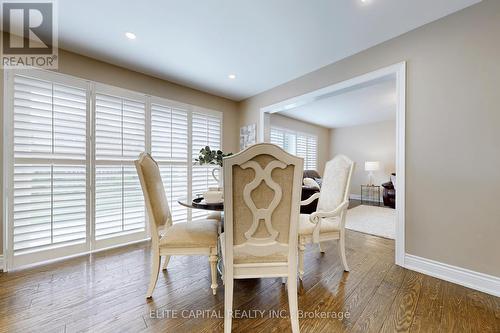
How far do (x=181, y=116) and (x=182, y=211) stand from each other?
1603mm

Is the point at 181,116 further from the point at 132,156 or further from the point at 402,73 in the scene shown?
the point at 402,73

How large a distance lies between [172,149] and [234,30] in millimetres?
1994

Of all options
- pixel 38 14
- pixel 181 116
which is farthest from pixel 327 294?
pixel 38 14

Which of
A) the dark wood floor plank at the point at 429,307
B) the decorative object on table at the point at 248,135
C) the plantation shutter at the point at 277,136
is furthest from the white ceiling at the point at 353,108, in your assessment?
the dark wood floor plank at the point at 429,307

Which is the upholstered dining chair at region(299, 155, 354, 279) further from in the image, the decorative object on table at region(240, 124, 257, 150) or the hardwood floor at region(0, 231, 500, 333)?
the decorative object on table at region(240, 124, 257, 150)

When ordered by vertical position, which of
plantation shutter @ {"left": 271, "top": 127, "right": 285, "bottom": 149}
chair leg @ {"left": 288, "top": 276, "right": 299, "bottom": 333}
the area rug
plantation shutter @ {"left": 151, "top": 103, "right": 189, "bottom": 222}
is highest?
plantation shutter @ {"left": 271, "top": 127, "right": 285, "bottom": 149}

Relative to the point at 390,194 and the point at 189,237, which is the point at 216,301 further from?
the point at 390,194

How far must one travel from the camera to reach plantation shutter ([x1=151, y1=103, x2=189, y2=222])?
10.5ft

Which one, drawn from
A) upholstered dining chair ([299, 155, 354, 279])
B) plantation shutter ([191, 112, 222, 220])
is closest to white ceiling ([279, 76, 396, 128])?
upholstered dining chair ([299, 155, 354, 279])

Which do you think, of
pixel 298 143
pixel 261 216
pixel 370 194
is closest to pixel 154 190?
pixel 261 216

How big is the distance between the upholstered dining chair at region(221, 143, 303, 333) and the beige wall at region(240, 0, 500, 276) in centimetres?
166

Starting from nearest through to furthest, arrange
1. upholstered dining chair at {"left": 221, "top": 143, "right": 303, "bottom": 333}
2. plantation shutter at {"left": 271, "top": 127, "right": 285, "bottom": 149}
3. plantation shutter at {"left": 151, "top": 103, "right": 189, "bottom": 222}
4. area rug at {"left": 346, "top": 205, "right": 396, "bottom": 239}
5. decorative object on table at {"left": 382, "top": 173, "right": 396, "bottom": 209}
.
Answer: upholstered dining chair at {"left": 221, "top": 143, "right": 303, "bottom": 333}, plantation shutter at {"left": 151, "top": 103, "right": 189, "bottom": 222}, area rug at {"left": 346, "top": 205, "right": 396, "bottom": 239}, decorative object on table at {"left": 382, "top": 173, "right": 396, "bottom": 209}, plantation shutter at {"left": 271, "top": 127, "right": 285, "bottom": 149}

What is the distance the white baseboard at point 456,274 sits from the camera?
5.60 feet

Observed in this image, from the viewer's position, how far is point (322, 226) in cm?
199
